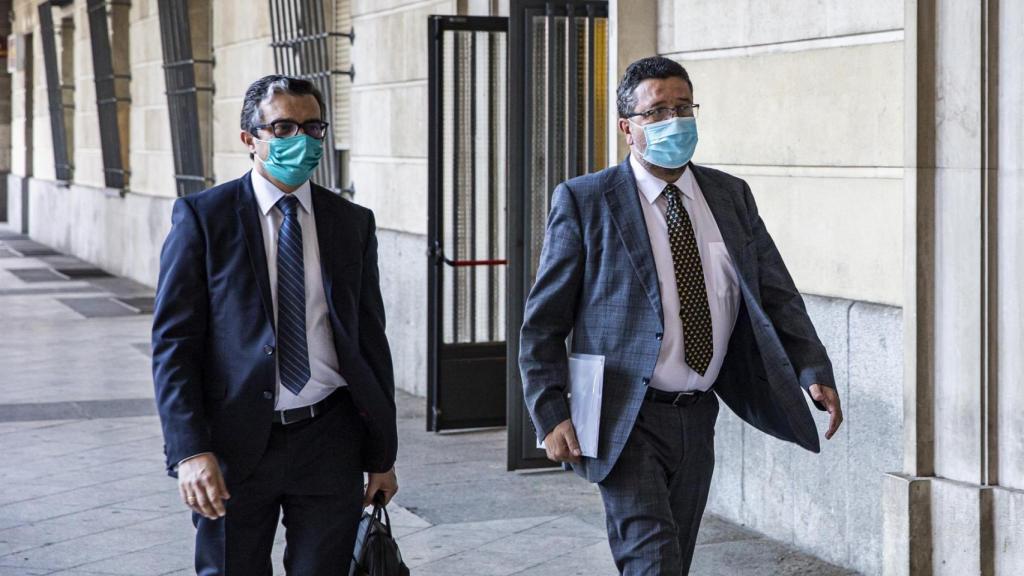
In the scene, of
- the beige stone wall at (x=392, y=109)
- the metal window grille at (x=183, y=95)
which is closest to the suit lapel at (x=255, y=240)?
the beige stone wall at (x=392, y=109)

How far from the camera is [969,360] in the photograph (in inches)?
196

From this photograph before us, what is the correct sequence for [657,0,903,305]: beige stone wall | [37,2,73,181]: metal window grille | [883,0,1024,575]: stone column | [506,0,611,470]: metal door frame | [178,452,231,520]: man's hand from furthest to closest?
1. [37,2,73,181]: metal window grille
2. [506,0,611,470]: metal door frame
3. [657,0,903,305]: beige stone wall
4. [883,0,1024,575]: stone column
5. [178,452,231,520]: man's hand

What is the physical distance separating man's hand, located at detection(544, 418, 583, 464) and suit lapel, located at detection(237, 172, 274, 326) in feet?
2.34

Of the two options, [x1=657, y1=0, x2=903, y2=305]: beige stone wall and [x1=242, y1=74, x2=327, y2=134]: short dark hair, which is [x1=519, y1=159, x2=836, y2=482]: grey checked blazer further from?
[x1=657, y1=0, x2=903, y2=305]: beige stone wall

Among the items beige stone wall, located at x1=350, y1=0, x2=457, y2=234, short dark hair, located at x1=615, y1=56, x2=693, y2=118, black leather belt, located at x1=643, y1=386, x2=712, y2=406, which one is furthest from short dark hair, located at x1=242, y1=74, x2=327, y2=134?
beige stone wall, located at x1=350, y1=0, x2=457, y2=234

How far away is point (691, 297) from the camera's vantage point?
141 inches

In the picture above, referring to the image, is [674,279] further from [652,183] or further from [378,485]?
[378,485]

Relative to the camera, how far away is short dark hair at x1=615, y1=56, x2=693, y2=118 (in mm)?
3611

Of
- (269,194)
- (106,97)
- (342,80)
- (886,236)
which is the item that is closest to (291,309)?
(269,194)

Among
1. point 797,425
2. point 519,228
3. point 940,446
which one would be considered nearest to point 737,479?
point 940,446

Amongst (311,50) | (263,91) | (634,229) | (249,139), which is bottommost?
(634,229)

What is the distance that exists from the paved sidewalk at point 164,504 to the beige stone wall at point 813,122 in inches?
44.8

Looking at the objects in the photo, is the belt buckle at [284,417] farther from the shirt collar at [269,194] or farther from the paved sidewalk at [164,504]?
the paved sidewalk at [164,504]

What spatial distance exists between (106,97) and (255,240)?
17564 mm
